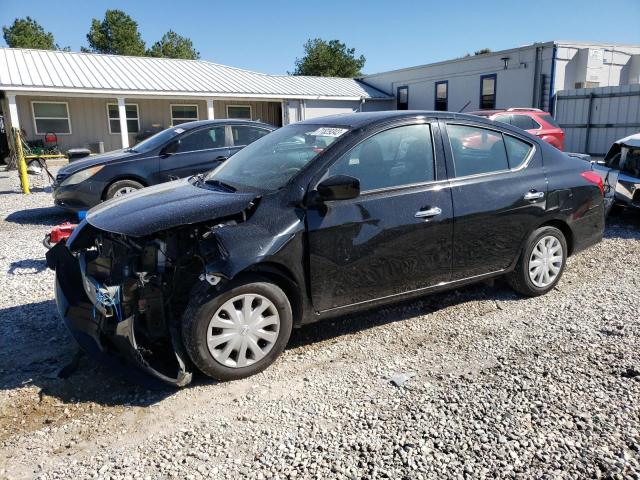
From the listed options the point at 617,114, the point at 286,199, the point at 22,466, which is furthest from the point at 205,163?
the point at 617,114

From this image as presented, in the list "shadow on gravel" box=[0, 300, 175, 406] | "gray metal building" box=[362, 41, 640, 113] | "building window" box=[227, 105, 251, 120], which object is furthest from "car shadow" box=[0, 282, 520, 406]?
"building window" box=[227, 105, 251, 120]

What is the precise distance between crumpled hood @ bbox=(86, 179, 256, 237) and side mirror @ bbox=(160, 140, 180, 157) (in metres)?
4.52

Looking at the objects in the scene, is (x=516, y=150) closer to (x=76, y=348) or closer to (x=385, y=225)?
(x=385, y=225)

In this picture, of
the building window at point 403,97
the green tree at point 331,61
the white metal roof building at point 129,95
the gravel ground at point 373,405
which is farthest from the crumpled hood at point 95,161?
the green tree at point 331,61

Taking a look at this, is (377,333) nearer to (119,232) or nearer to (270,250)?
(270,250)

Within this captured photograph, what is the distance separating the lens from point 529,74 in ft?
63.9

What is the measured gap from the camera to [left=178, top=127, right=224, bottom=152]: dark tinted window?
328 inches

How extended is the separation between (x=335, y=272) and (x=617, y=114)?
608 inches

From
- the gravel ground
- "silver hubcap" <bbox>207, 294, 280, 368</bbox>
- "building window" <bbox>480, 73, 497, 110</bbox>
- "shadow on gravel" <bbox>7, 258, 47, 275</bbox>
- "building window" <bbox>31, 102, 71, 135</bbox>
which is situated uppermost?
"building window" <bbox>480, 73, 497, 110</bbox>

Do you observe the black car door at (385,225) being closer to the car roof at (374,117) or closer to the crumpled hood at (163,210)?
the car roof at (374,117)

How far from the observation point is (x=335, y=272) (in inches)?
143

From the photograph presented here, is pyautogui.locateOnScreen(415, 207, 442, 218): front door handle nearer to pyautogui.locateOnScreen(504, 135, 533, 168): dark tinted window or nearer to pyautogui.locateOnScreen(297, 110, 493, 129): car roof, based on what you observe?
pyautogui.locateOnScreen(297, 110, 493, 129): car roof

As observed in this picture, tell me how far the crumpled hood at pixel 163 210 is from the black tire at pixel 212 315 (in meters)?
0.46

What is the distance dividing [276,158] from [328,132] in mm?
470
